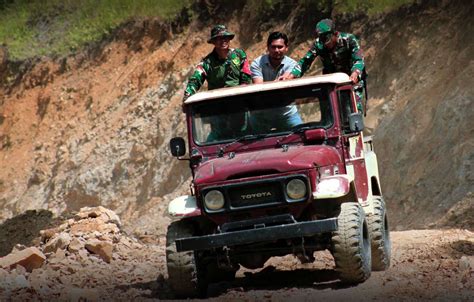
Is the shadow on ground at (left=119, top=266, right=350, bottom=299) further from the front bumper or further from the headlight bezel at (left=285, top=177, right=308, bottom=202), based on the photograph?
the headlight bezel at (left=285, top=177, right=308, bottom=202)

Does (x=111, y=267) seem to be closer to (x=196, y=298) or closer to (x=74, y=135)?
(x=196, y=298)

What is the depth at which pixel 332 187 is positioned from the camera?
9859mm

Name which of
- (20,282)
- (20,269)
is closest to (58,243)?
(20,269)

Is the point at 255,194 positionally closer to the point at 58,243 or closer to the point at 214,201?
the point at 214,201

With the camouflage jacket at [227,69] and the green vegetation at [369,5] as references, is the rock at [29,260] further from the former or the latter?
the green vegetation at [369,5]

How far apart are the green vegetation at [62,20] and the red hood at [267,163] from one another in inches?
670

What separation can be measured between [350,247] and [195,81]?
2.97 meters

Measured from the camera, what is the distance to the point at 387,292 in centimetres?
947

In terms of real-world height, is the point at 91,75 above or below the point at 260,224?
above

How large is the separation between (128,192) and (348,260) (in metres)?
15.8

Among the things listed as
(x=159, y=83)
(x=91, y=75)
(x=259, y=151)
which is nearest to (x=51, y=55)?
(x=91, y=75)

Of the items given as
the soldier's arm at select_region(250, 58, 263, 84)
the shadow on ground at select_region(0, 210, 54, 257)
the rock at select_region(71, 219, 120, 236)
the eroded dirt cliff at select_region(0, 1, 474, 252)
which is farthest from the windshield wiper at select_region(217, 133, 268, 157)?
the shadow on ground at select_region(0, 210, 54, 257)

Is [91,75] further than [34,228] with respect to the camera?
Yes

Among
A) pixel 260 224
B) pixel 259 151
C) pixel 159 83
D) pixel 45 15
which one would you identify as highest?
pixel 45 15
